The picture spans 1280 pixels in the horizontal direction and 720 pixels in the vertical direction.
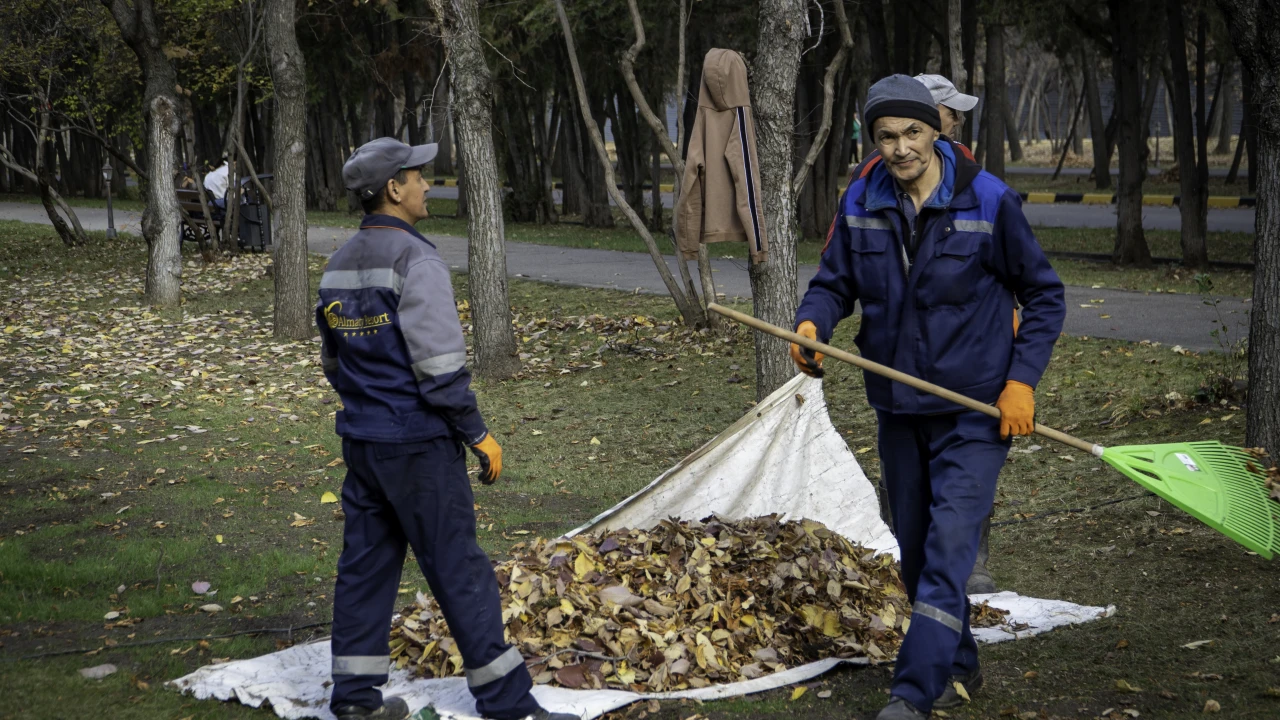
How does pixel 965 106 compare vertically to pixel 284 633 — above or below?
above

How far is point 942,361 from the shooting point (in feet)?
12.1

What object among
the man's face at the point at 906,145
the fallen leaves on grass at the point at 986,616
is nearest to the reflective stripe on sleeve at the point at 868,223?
the man's face at the point at 906,145

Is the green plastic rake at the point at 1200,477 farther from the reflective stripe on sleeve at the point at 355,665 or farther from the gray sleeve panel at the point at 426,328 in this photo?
the reflective stripe on sleeve at the point at 355,665

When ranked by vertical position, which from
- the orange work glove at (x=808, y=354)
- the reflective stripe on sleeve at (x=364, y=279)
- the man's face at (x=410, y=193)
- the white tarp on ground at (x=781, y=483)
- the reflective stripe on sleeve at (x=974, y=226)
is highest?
the man's face at (x=410, y=193)

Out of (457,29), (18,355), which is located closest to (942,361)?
(457,29)

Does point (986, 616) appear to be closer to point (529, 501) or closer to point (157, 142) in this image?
point (529, 501)

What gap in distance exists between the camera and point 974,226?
364 centimetres

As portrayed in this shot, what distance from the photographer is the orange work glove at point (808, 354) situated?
3928mm

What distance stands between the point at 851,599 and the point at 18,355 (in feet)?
31.7

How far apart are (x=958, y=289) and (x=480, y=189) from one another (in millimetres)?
6846

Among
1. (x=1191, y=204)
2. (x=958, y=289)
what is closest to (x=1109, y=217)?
(x=1191, y=204)

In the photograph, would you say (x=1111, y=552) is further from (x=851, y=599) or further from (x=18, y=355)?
(x=18, y=355)

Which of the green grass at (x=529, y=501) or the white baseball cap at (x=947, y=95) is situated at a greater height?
the white baseball cap at (x=947, y=95)

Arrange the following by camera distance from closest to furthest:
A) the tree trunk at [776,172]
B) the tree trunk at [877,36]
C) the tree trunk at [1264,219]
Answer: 1. the tree trunk at [1264,219]
2. the tree trunk at [776,172]
3. the tree trunk at [877,36]
